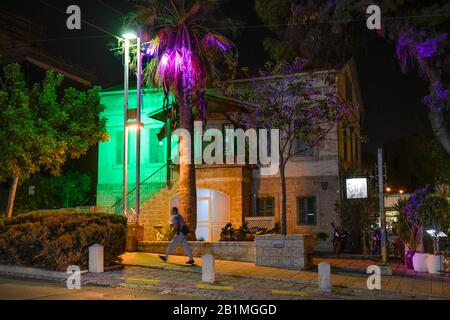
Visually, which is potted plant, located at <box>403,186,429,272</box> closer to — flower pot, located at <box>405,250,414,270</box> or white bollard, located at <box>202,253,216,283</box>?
flower pot, located at <box>405,250,414,270</box>

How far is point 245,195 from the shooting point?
21656mm

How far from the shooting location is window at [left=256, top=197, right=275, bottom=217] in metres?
22.1

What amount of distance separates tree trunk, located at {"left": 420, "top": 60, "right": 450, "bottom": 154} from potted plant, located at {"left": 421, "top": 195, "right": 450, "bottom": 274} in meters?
1.56

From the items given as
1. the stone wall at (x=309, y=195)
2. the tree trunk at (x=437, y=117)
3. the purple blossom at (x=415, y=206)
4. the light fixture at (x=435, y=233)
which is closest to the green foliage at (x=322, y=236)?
A: the stone wall at (x=309, y=195)

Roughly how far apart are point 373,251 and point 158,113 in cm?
1070

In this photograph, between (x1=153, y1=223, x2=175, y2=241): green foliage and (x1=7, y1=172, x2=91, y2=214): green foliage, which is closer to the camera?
(x1=153, y1=223, x2=175, y2=241): green foliage

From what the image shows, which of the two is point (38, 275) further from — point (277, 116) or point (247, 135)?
point (247, 135)

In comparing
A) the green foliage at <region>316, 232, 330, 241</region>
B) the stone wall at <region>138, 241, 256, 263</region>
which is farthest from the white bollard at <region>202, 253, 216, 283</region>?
the green foliage at <region>316, 232, 330, 241</region>

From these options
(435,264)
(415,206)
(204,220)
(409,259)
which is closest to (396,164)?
(204,220)

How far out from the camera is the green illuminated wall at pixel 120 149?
2439 centimetres

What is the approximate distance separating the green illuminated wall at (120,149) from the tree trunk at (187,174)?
6.05 m

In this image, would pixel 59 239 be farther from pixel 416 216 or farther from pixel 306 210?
pixel 306 210

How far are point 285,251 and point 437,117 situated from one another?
19.6ft

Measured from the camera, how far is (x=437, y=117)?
48.9 ft
